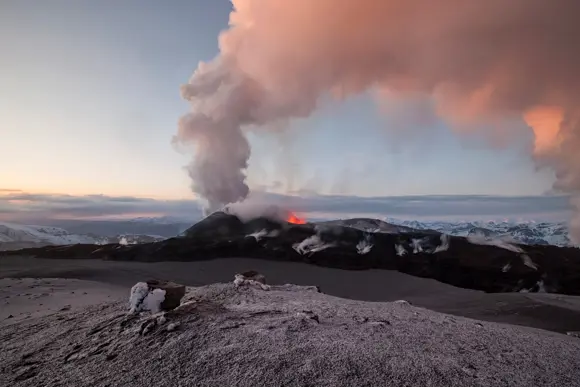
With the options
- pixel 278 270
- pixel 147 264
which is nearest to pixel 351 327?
pixel 278 270

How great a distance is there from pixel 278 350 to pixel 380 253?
19.8 metres

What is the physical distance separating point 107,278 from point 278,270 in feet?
30.5

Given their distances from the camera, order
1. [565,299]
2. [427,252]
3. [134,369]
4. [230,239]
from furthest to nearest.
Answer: [230,239], [427,252], [565,299], [134,369]

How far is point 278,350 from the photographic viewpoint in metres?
5.91

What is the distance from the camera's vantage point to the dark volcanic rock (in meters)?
22.1

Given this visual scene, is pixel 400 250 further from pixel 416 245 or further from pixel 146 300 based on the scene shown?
pixel 146 300

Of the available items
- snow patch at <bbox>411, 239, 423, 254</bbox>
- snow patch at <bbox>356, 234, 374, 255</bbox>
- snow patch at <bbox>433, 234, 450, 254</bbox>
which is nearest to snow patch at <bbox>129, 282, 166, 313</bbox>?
snow patch at <bbox>356, 234, 374, 255</bbox>

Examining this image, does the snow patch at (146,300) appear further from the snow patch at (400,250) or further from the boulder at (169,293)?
the snow patch at (400,250)

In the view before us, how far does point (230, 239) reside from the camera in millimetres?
26547

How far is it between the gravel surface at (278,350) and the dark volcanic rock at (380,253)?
15300 mm

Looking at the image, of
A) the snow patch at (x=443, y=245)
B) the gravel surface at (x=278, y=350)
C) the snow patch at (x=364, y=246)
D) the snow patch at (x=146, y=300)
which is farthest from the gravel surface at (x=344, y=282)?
the snow patch at (x=146, y=300)

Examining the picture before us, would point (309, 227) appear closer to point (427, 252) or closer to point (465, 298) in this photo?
point (427, 252)

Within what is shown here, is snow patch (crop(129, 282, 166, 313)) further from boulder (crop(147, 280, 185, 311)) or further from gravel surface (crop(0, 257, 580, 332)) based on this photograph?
gravel surface (crop(0, 257, 580, 332))

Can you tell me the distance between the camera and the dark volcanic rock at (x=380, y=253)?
22125mm
